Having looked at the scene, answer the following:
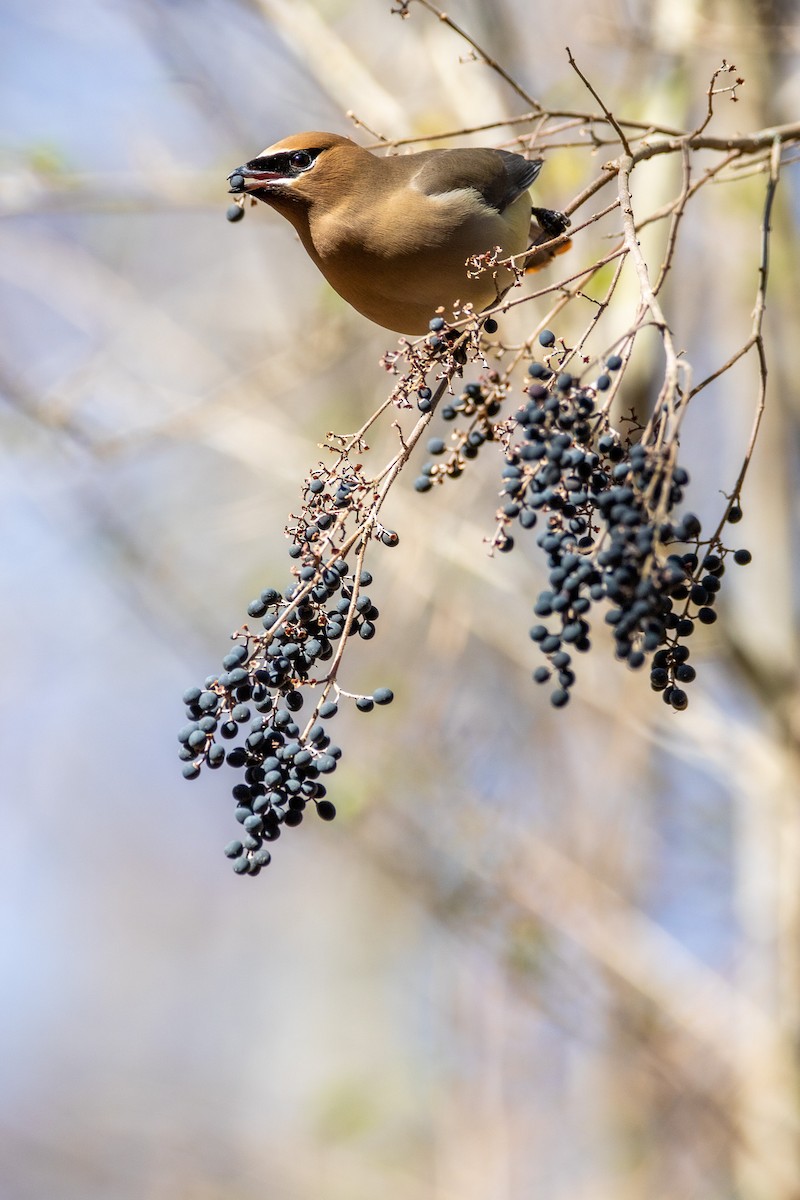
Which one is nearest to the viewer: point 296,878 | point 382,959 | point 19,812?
point 382,959

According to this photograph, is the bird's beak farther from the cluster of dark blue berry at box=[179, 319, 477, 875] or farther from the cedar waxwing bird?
the cluster of dark blue berry at box=[179, 319, 477, 875]

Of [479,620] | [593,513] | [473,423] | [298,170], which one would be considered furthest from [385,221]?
[479,620]

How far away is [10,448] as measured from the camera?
557 cm

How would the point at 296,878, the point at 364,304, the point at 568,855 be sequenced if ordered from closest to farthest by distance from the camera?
1. the point at 364,304
2. the point at 568,855
3. the point at 296,878

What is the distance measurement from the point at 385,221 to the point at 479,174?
36 cm

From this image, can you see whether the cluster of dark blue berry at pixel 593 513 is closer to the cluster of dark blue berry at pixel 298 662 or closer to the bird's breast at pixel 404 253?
the cluster of dark blue berry at pixel 298 662

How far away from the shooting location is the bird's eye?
10.3ft

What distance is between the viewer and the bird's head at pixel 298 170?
310cm

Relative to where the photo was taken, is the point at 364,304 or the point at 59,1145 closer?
the point at 364,304

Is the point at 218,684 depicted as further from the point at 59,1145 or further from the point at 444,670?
the point at 59,1145

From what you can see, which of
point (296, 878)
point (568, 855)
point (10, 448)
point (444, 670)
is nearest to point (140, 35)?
point (10, 448)

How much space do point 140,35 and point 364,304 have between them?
3.44m

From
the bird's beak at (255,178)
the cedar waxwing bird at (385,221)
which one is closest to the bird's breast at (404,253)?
the cedar waxwing bird at (385,221)

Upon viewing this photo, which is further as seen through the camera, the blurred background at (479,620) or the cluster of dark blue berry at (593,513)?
the blurred background at (479,620)
